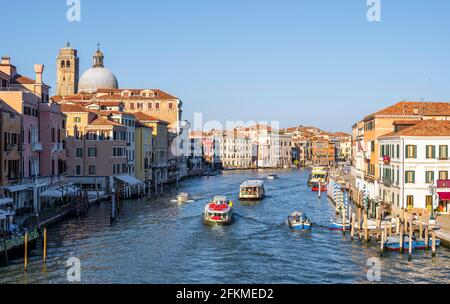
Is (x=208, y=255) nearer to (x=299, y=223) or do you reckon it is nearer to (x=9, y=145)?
(x=299, y=223)

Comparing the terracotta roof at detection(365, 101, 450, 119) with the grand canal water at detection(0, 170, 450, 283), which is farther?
the terracotta roof at detection(365, 101, 450, 119)

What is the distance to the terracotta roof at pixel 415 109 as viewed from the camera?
3450 centimetres

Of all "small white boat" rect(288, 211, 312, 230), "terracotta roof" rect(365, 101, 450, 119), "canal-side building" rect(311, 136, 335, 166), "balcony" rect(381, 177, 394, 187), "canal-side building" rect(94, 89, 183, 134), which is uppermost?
"canal-side building" rect(94, 89, 183, 134)

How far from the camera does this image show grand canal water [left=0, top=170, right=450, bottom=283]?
17.4 meters

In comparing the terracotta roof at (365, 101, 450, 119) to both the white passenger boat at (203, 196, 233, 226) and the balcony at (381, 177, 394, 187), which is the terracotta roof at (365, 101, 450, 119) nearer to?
the balcony at (381, 177, 394, 187)

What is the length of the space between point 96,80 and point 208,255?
56152 mm

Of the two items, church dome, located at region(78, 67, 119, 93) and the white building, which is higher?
church dome, located at region(78, 67, 119, 93)

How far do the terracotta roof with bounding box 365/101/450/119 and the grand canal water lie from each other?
8.04 meters

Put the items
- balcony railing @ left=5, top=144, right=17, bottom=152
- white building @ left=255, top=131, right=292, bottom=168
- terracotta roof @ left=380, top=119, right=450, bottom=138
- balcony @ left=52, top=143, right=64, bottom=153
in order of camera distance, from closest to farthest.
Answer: balcony railing @ left=5, top=144, right=17, bottom=152 → terracotta roof @ left=380, top=119, right=450, bottom=138 → balcony @ left=52, top=143, right=64, bottom=153 → white building @ left=255, top=131, right=292, bottom=168

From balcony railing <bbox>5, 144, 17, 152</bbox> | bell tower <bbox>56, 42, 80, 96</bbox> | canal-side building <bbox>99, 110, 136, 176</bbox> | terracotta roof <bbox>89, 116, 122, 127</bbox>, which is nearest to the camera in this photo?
balcony railing <bbox>5, 144, 17, 152</bbox>

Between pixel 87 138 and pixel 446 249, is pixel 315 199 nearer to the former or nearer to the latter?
pixel 87 138

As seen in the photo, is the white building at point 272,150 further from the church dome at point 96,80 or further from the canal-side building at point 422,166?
the canal-side building at point 422,166

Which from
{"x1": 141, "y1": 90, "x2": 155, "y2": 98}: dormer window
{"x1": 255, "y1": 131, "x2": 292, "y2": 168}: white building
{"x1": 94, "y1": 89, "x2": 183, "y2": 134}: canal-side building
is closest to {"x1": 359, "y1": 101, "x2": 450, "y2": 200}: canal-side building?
{"x1": 94, "y1": 89, "x2": 183, "y2": 134}: canal-side building

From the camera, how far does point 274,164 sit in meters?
107
